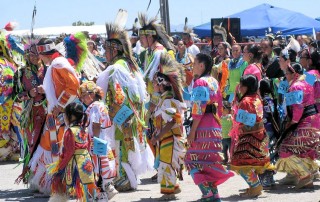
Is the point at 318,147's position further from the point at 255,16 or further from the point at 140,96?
the point at 255,16

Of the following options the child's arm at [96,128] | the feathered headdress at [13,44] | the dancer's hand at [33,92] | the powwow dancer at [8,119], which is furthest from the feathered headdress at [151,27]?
the child's arm at [96,128]

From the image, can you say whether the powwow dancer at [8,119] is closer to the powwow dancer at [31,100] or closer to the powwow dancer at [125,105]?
Answer: the powwow dancer at [31,100]

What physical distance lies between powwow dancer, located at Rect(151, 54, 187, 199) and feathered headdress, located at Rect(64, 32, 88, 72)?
47.1 inches

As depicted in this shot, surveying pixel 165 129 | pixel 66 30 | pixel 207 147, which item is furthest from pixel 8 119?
pixel 66 30

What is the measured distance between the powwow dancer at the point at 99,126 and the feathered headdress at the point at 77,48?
119 centimetres

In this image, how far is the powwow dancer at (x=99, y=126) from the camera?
7738 mm

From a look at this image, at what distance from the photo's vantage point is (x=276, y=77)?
10398 mm

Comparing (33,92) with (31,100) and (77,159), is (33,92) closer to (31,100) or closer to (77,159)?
(31,100)

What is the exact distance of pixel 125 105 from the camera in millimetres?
8812

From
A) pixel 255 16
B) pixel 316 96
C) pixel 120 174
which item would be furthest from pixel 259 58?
pixel 255 16

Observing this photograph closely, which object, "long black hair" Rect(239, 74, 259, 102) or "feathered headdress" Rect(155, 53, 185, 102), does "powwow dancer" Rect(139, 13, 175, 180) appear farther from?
"long black hair" Rect(239, 74, 259, 102)

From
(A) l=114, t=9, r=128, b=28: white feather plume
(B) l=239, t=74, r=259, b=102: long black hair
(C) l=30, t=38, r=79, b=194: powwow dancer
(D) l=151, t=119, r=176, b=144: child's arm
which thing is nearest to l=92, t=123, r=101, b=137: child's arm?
(D) l=151, t=119, r=176, b=144: child's arm

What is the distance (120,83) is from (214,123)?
1.49 meters

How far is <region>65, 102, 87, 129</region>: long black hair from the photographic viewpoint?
738 cm
